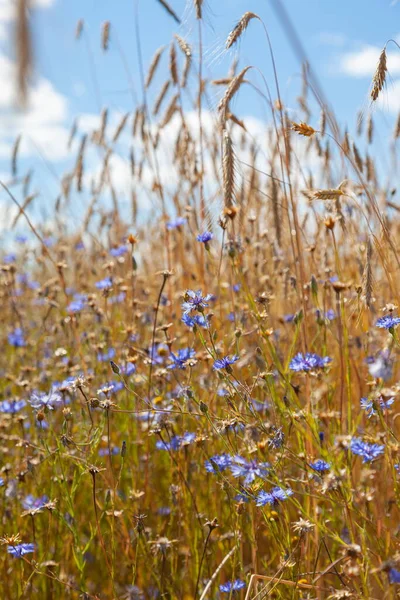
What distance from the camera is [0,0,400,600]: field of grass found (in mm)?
1756

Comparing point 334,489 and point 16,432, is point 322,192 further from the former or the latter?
point 16,432

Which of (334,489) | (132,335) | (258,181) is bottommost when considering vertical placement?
(334,489)

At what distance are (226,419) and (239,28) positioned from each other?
1189mm

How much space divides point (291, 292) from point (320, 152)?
35.0 inches

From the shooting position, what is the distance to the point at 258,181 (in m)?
4.19

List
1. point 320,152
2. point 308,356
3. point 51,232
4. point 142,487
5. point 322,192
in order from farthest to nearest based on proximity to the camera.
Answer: point 51,232 < point 320,152 < point 142,487 < point 308,356 < point 322,192

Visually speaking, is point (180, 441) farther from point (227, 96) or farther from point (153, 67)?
point (153, 67)

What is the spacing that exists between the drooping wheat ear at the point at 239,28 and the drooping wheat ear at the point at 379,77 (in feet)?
1.46

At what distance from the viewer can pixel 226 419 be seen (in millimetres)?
1866

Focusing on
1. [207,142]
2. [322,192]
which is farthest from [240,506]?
[207,142]

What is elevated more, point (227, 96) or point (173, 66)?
point (173, 66)

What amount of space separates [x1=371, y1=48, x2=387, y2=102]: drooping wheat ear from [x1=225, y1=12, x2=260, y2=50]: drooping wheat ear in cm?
45

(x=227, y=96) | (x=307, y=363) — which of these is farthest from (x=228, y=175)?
(x=307, y=363)

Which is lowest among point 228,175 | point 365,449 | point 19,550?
point 19,550
